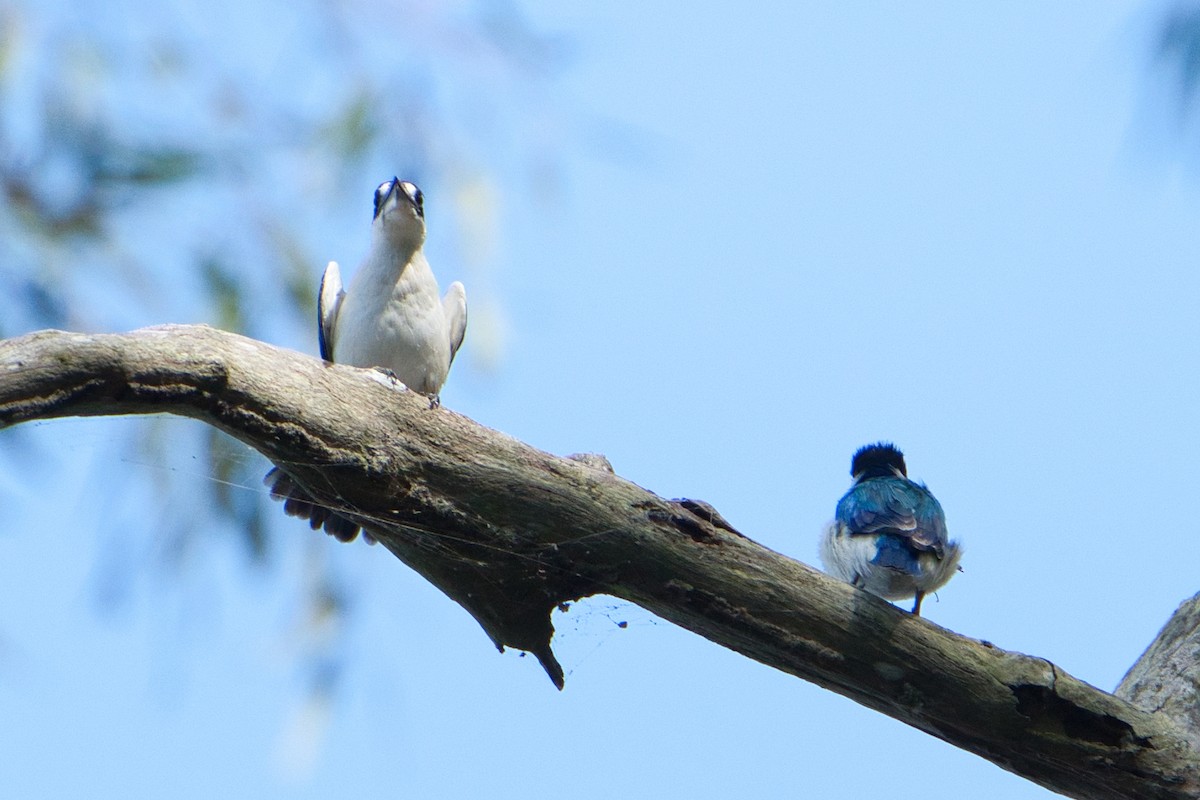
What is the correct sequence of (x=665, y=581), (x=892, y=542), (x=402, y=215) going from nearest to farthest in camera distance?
(x=665, y=581)
(x=892, y=542)
(x=402, y=215)

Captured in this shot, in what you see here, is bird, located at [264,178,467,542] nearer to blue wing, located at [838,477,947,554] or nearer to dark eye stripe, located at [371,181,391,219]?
dark eye stripe, located at [371,181,391,219]

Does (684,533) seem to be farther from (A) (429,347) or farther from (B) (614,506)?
(A) (429,347)

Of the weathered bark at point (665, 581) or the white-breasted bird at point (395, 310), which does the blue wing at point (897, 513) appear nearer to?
the weathered bark at point (665, 581)

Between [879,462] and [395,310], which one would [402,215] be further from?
[879,462]

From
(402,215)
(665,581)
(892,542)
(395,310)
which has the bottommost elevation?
(665,581)

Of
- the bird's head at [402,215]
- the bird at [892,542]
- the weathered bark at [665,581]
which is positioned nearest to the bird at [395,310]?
the bird's head at [402,215]

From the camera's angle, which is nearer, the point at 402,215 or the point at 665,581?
the point at 665,581

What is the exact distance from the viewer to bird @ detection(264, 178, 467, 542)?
3.81 metres

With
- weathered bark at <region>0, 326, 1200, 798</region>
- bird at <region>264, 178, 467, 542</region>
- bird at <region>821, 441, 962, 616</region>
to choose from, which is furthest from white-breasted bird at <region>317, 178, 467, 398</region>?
bird at <region>821, 441, 962, 616</region>

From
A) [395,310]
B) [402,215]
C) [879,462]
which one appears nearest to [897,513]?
[879,462]

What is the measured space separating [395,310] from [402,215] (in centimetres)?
36

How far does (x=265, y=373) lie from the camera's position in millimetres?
2486

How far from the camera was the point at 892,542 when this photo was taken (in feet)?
11.7

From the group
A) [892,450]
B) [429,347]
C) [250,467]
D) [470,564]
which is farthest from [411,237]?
[892,450]
